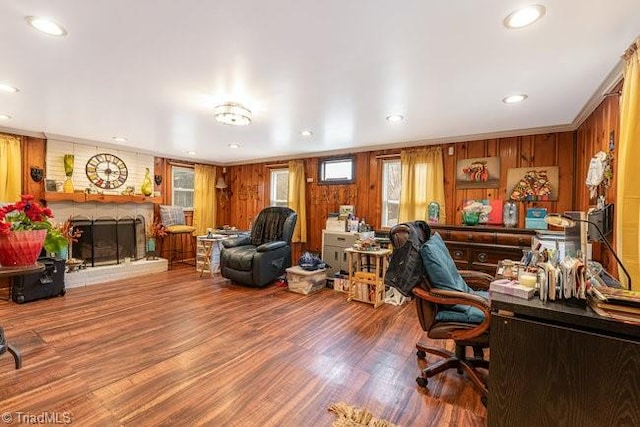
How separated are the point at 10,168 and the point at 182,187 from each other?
102 inches

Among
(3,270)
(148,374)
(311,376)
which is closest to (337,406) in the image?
(311,376)

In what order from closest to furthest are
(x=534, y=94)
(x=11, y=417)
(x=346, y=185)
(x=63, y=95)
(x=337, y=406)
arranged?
(x=11, y=417) < (x=337, y=406) < (x=534, y=94) < (x=63, y=95) < (x=346, y=185)

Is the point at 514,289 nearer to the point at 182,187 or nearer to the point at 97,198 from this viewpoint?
the point at 97,198

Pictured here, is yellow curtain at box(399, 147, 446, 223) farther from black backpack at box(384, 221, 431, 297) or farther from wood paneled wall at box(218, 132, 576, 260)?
black backpack at box(384, 221, 431, 297)

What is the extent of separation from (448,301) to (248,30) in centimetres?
201

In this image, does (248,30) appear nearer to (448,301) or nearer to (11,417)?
(448,301)

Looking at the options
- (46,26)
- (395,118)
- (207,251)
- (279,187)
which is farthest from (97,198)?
(395,118)

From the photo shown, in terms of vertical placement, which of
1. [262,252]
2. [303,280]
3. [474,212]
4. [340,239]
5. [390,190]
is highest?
[390,190]

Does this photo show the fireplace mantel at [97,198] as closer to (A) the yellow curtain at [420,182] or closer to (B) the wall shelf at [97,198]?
(B) the wall shelf at [97,198]

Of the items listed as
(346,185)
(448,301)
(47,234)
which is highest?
(346,185)

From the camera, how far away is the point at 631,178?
164cm

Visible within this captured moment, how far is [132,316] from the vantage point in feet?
10.2

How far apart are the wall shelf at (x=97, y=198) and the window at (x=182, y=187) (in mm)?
558

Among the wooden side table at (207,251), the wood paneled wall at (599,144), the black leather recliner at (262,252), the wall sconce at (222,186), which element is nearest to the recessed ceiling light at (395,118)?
the wood paneled wall at (599,144)
